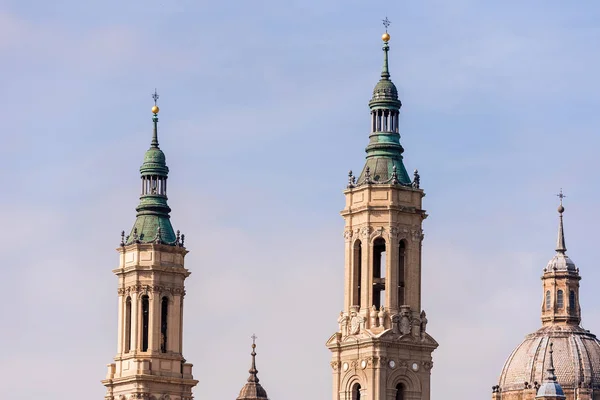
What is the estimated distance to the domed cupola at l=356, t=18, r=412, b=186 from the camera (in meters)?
159

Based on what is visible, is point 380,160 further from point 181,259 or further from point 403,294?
point 181,259

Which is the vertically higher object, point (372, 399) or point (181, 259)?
point (181, 259)

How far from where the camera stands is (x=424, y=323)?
15700 cm

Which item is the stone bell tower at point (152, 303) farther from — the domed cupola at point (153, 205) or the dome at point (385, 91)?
the dome at point (385, 91)

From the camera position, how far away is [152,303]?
191 meters

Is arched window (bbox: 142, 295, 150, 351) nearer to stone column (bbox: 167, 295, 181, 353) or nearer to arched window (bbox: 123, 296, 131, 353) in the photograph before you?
arched window (bbox: 123, 296, 131, 353)

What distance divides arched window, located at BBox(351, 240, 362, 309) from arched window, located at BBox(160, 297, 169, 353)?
120 feet

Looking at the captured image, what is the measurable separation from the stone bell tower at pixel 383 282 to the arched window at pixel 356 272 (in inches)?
2.3

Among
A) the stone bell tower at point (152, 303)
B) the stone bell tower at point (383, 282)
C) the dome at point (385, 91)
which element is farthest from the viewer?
the stone bell tower at point (152, 303)

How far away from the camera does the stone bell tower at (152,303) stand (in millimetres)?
189625

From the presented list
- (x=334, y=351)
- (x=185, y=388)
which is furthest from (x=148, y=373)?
(x=334, y=351)

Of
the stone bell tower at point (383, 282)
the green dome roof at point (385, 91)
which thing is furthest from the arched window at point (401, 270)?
the green dome roof at point (385, 91)

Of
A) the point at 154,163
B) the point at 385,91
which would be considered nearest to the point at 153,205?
the point at 154,163

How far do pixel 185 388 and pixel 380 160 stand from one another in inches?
1504
